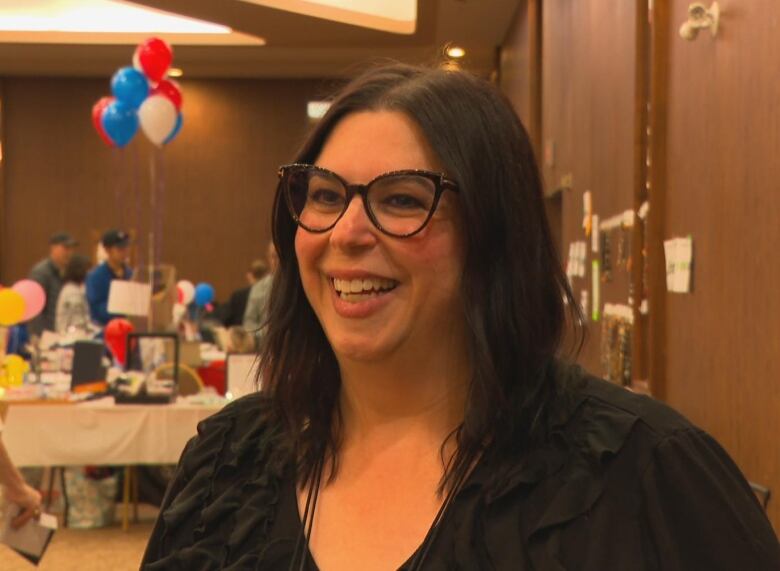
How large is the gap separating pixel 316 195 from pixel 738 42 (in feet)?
6.04

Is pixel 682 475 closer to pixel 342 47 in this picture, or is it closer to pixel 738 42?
pixel 738 42

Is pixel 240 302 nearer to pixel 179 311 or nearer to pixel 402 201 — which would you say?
pixel 179 311

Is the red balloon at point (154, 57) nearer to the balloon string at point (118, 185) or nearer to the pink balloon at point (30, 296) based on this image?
the pink balloon at point (30, 296)

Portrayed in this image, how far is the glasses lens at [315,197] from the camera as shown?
4.30ft

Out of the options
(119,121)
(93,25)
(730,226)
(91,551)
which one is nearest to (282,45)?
(93,25)

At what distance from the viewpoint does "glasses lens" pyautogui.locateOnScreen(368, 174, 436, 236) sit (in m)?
1.25

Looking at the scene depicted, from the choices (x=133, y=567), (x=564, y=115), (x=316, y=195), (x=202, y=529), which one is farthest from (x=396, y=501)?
(x=564, y=115)

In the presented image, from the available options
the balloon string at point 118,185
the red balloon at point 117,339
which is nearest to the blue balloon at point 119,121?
the red balloon at point 117,339

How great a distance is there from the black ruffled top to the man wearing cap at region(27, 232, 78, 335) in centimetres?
768

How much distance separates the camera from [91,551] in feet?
18.6

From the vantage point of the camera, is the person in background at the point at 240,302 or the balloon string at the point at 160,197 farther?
the balloon string at the point at 160,197

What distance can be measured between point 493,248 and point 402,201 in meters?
0.12

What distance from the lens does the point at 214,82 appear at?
13.3 m

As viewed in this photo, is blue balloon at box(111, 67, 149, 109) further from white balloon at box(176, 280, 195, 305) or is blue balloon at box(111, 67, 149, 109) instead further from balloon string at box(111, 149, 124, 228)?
balloon string at box(111, 149, 124, 228)
